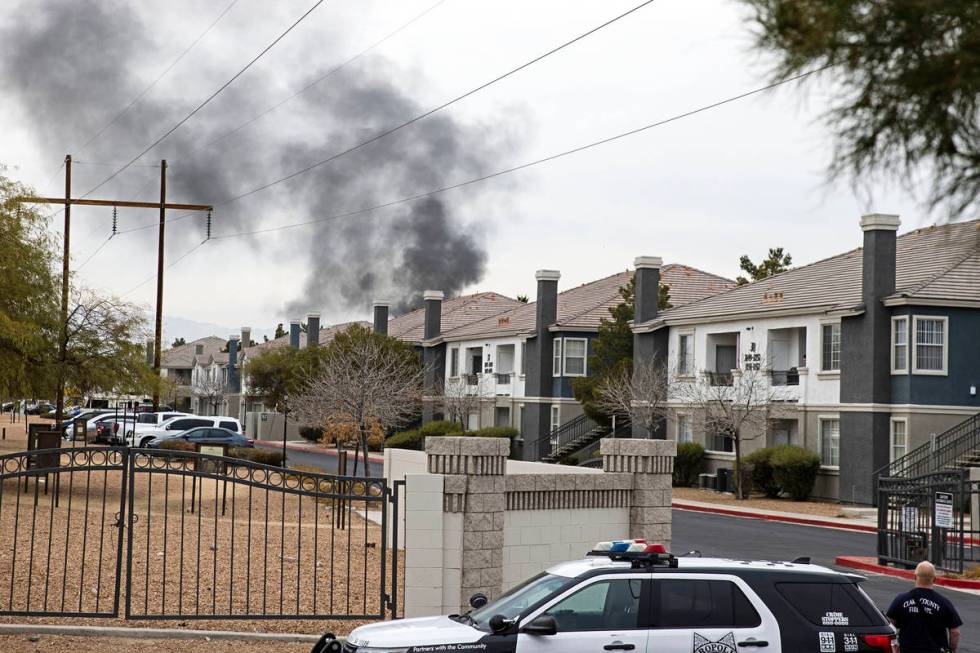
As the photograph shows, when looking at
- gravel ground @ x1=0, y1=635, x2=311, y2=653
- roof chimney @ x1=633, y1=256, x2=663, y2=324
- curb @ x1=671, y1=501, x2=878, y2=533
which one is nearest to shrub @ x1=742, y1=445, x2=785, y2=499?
curb @ x1=671, y1=501, x2=878, y2=533

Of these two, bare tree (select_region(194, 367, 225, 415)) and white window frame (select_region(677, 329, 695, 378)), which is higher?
white window frame (select_region(677, 329, 695, 378))

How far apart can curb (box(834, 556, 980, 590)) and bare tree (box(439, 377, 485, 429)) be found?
37.8 meters

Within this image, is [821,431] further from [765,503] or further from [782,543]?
[782,543]

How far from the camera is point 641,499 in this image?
1555 cm

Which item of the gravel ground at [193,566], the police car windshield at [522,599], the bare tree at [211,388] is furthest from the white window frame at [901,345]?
the bare tree at [211,388]

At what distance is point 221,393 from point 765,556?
78546 mm

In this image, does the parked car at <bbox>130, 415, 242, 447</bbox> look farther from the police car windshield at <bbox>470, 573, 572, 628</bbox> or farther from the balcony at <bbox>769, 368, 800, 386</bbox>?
the police car windshield at <bbox>470, 573, 572, 628</bbox>

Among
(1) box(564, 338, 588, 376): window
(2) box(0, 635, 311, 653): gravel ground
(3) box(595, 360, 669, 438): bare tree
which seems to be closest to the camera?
(2) box(0, 635, 311, 653): gravel ground

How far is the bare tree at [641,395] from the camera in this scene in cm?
4497

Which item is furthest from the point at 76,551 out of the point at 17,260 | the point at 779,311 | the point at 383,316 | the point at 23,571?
the point at 383,316

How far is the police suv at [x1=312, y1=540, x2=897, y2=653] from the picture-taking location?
9.07 m

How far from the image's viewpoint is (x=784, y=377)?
134 feet

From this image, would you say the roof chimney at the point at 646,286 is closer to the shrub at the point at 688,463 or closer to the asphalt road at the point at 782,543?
the shrub at the point at 688,463

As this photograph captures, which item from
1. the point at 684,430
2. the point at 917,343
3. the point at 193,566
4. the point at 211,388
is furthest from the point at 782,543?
the point at 211,388
